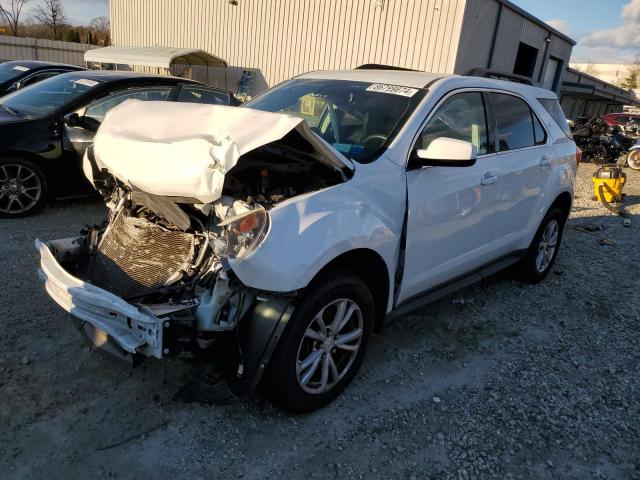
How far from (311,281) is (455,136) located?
5.33 ft

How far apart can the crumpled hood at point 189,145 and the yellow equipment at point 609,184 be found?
26.7 feet

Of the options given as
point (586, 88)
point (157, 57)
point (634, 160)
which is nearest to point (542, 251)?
point (157, 57)

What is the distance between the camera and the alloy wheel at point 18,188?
5402 mm

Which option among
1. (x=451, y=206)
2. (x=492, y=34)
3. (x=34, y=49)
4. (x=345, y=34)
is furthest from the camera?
(x=34, y=49)

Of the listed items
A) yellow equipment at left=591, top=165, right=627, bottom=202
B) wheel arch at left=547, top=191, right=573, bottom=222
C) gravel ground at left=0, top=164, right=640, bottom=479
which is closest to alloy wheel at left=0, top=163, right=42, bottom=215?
gravel ground at left=0, top=164, right=640, bottom=479

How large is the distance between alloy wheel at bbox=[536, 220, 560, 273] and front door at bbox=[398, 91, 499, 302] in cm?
131

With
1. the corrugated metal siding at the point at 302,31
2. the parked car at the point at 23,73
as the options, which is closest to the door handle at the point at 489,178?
the parked car at the point at 23,73

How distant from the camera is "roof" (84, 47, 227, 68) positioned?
1480 cm

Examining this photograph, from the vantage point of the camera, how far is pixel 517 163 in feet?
13.1

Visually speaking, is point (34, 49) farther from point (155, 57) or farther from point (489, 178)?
point (489, 178)

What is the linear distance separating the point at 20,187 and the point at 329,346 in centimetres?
447

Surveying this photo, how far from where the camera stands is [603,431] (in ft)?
9.58

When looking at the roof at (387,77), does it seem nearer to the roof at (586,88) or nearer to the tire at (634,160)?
the tire at (634,160)

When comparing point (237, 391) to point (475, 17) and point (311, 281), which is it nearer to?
point (311, 281)
